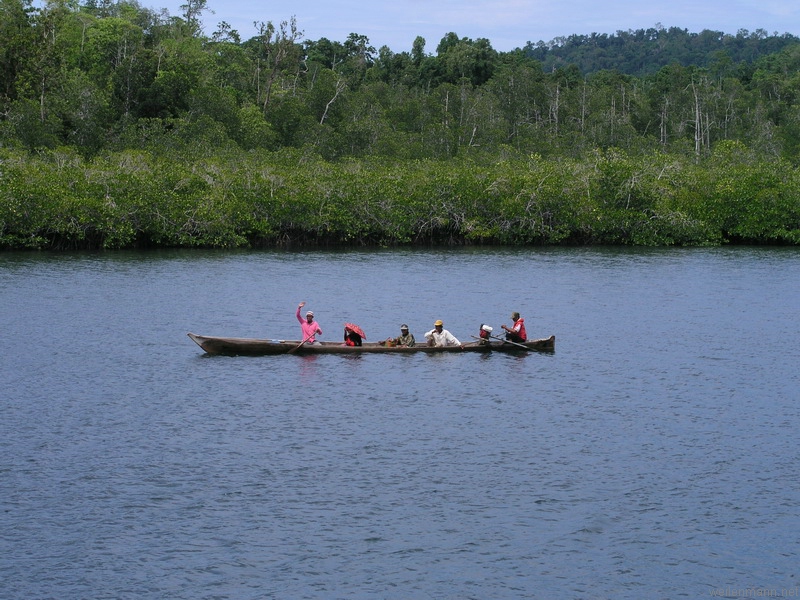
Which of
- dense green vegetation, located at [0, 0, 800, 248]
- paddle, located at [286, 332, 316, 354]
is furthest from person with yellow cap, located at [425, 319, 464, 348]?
dense green vegetation, located at [0, 0, 800, 248]

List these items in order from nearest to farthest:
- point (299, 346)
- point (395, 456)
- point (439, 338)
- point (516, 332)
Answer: point (395, 456) → point (299, 346) → point (439, 338) → point (516, 332)

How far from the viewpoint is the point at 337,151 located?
3873 inches

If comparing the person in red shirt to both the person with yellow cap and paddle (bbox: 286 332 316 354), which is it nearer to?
the person with yellow cap

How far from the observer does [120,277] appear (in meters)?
57.0

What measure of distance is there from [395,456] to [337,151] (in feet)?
244

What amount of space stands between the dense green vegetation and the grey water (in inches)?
877

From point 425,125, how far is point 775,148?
35123mm

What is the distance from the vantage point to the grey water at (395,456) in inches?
774

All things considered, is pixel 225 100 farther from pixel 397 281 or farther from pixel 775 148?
pixel 775 148

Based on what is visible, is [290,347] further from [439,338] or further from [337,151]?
[337,151]

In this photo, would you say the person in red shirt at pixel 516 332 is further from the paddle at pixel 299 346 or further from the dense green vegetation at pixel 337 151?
the dense green vegetation at pixel 337 151

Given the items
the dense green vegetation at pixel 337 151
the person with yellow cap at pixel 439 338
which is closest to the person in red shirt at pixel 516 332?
the person with yellow cap at pixel 439 338

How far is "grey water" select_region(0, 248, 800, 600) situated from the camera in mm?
19672

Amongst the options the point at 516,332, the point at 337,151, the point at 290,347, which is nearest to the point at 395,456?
the point at 290,347
